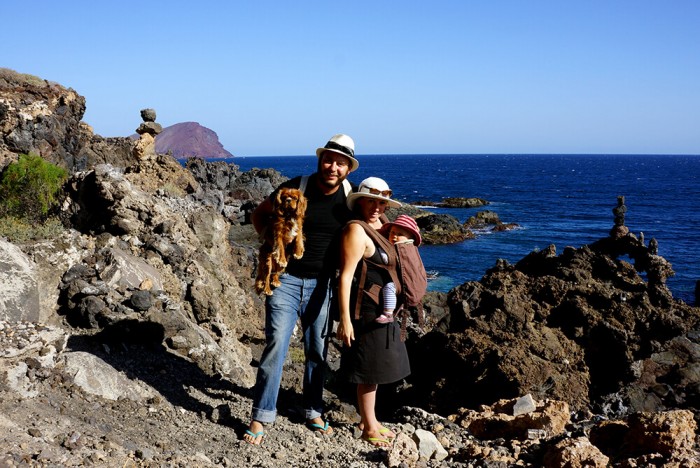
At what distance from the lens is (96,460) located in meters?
4.07

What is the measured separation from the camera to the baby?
518 cm

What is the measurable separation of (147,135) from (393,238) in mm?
14635

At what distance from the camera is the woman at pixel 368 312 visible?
4988 mm

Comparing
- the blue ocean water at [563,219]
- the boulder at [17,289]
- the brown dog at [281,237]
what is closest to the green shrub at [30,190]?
the boulder at [17,289]

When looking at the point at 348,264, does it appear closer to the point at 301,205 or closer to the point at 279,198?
the point at 301,205

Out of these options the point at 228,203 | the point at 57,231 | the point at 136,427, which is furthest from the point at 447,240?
the point at 136,427

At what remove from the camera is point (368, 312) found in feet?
17.1

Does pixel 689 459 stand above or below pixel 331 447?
above

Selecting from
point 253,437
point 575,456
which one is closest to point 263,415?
point 253,437

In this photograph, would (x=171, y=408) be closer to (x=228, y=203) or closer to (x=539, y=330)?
(x=539, y=330)

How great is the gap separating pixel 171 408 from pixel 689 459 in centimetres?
439

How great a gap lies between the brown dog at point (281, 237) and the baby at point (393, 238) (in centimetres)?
75

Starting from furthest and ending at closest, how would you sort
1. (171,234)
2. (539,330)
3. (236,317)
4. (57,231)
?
(236,317), (171,234), (539,330), (57,231)

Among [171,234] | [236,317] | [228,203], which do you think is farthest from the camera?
[228,203]
